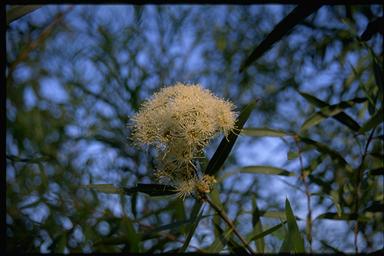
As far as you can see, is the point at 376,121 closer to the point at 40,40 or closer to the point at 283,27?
the point at 283,27

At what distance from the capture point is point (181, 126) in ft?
3.15

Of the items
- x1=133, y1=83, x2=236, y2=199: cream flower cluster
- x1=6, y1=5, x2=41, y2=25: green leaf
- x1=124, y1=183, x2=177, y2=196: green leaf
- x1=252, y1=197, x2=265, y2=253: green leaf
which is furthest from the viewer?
x1=252, y1=197, x2=265, y2=253: green leaf

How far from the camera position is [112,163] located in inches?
83.5

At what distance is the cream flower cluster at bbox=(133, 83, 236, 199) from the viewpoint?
0.96 m

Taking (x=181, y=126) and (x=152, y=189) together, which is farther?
(x=152, y=189)

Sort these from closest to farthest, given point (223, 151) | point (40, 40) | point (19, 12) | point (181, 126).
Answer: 1. point (181, 126)
2. point (223, 151)
3. point (19, 12)
4. point (40, 40)

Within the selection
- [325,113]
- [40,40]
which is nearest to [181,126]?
[325,113]

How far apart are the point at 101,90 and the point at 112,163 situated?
15.5 inches

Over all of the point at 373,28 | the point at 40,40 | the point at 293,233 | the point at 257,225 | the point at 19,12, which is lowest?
the point at 293,233

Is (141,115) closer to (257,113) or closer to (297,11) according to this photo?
(297,11)

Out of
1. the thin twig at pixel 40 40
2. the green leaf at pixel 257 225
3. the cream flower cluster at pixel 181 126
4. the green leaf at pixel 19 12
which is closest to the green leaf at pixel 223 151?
the cream flower cluster at pixel 181 126

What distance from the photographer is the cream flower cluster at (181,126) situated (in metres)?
0.96

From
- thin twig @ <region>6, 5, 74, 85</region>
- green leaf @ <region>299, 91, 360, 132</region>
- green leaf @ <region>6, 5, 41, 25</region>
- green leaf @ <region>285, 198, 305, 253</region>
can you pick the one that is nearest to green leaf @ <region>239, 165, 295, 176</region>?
green leaf @ <region>299, 91, 360, 132</region>

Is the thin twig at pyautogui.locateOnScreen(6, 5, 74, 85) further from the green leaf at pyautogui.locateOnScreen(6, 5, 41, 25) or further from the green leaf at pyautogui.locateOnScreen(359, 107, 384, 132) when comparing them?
the green leaf at pyautogui.locateOnScreen(359, 107, 384, 132)
